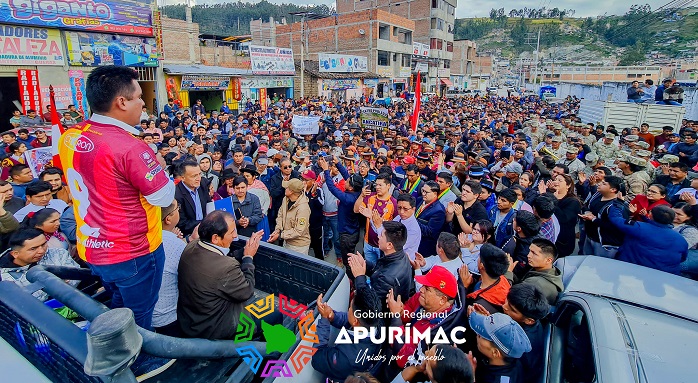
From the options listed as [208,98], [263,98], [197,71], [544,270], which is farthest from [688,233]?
[208,98]

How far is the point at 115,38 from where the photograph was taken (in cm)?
1680

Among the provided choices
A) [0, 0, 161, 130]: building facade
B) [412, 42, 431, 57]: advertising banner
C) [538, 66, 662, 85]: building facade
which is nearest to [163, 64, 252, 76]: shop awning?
[0, 0, 161, 130]: building facade

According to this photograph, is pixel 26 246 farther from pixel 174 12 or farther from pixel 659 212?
pixel 174 12

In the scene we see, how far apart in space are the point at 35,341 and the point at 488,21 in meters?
179

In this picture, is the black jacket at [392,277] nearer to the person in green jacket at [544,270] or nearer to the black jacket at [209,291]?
the person in green jacket at [544,270]

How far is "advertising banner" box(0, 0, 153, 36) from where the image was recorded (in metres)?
13.3

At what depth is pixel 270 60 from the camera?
25750mm

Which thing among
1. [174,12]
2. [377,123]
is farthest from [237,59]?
[174,12]

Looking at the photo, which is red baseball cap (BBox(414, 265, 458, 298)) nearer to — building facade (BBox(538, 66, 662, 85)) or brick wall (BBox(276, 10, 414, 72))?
brick wall (BBox(276, 10, 414, 72))

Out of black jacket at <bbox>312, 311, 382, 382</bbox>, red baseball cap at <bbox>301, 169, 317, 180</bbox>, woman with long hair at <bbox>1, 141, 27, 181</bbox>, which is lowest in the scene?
black jacket at <bbox>312, 311, 382, 382</bbox>

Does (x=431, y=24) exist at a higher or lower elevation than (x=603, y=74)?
higher

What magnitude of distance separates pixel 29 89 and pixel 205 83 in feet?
30.0

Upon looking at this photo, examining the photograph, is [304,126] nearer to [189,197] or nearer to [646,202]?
[189,197]

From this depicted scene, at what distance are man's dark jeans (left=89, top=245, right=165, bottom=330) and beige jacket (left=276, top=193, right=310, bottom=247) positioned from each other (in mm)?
2873
